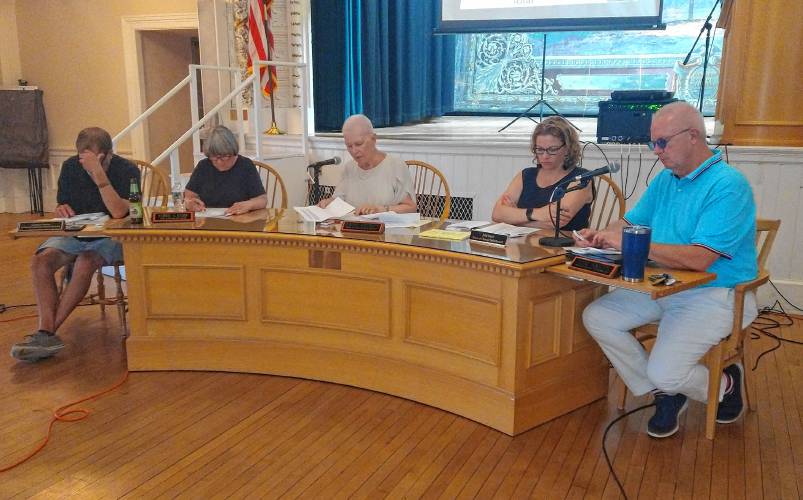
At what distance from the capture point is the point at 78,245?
3.36 meters

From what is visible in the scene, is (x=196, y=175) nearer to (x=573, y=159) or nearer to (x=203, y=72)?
(x=573, y=159)

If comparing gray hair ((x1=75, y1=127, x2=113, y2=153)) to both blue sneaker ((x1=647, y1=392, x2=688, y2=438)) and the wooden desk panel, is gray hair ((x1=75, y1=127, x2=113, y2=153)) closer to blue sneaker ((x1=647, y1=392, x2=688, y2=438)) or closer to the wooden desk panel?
the wooden desk panel

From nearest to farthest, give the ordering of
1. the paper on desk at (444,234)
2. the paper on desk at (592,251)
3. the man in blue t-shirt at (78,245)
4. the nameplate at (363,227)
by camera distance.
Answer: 1. the paper on desk at (592,251)
2. the paper on desk at (444,234)
3. the nameplate at (363,227)
4. the man in blue t-shirt at (78,245)

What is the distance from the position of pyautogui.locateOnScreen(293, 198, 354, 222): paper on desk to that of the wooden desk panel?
0.30m

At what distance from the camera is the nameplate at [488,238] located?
2512 mm

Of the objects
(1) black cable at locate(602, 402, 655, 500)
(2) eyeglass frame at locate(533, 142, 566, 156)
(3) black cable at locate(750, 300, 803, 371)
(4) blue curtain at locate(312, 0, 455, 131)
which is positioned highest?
(4) blue curtain at locate(312, 0, 455, 131)

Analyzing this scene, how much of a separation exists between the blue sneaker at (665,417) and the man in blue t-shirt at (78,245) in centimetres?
246

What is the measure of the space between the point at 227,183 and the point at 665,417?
2.26 m

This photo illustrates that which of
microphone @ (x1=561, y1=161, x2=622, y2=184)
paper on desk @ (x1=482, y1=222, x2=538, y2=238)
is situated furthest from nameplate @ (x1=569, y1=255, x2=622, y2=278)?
paper on desk @ (x1=482, y1=222, x2=538, y2=238)

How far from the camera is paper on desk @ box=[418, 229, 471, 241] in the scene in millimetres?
2633

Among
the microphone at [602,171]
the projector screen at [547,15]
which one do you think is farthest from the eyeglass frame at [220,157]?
the projector screen at [547,15]

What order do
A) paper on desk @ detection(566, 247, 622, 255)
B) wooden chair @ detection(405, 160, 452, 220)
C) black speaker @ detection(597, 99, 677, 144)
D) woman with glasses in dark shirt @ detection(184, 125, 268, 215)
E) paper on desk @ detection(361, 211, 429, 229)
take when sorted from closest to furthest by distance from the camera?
paper on desk @ detection(566, 247, 622, 255)
paper on desk @ detection(361, 211, 429, 229)
woman with glasses in dark shirt @ detection(184, 125, 268, 215)
wooden chair @ detection(405, 160, 452, 220)
black speaker @ detection(597, 99, 677, 144)

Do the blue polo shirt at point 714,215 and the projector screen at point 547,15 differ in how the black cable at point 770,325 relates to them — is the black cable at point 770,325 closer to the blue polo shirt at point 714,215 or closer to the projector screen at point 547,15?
the blue polo shirt at point 714,215

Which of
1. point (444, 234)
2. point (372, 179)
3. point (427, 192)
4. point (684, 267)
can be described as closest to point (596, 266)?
point (684, 267)
